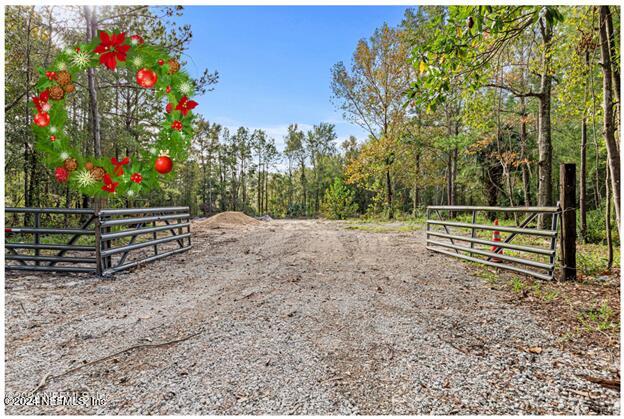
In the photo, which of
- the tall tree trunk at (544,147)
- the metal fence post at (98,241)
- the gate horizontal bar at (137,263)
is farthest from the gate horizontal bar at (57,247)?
the tall tree trunk at (544,147)

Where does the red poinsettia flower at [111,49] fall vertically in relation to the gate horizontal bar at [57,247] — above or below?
above

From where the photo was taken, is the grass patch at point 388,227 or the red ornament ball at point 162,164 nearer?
the red ornament ball at point 162,164

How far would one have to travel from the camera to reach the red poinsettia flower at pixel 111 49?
4016mm

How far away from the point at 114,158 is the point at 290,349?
3736mm

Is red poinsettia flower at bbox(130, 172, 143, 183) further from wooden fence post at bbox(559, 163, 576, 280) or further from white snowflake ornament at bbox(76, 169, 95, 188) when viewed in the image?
wooden fence post at bbox(559, 163, 576, 280)

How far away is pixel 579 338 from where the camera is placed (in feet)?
8.55

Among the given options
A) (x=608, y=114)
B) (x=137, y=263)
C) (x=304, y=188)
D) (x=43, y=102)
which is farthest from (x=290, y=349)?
(x=304, y=188)

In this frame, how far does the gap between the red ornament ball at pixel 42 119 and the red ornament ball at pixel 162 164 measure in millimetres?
1378

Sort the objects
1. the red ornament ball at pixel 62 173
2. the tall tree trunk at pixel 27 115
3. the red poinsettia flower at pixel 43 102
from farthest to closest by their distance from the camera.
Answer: the tall tree trunk at pixel 27 115 < the red ornament ball at pixel 62 173 < the red poinsettia flower at pixel 43 102

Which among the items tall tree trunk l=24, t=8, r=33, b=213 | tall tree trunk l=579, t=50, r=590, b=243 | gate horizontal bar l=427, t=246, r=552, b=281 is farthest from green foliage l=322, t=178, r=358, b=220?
tall tree trunk l=24, t=8, r=33, b=213

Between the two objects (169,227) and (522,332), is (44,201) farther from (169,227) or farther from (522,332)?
(522,332)

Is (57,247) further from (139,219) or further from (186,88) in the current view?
(186,88)

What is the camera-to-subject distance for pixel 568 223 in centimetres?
412

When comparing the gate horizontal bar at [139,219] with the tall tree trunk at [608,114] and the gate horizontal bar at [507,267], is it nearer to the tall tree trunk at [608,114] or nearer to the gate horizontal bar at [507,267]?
the gate horizontal bar at [507,267]
